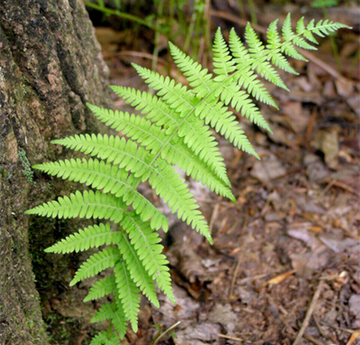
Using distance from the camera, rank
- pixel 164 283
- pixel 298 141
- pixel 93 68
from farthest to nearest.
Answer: pixel 298 141
pixel 93 68
pixel 164 283

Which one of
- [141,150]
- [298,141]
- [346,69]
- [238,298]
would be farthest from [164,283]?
[346,69]

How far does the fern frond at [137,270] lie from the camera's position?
186 cm

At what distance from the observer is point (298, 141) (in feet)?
12.5

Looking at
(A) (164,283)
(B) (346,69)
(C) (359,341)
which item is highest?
(B) (346,69)

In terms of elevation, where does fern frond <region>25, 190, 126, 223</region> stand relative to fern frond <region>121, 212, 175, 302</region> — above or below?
above

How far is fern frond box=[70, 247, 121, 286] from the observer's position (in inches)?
74.0

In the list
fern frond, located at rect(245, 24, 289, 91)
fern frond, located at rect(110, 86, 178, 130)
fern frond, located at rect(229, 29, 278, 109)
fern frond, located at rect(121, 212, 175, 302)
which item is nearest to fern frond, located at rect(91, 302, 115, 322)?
fern frond, located at rect(121, 212, 175, 302)

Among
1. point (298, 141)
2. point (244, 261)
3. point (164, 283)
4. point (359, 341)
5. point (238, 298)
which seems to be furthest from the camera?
point (298, 141)

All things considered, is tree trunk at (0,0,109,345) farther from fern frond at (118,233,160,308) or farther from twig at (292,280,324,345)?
twig at (292,280,324,345)

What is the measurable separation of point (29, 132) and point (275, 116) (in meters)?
2.93

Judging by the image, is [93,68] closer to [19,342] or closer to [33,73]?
[33,73]

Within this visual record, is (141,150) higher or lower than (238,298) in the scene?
higher

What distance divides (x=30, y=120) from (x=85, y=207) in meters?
0.61

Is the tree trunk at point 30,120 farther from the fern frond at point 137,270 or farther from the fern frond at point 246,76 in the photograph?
the fern frond at point 246,76
